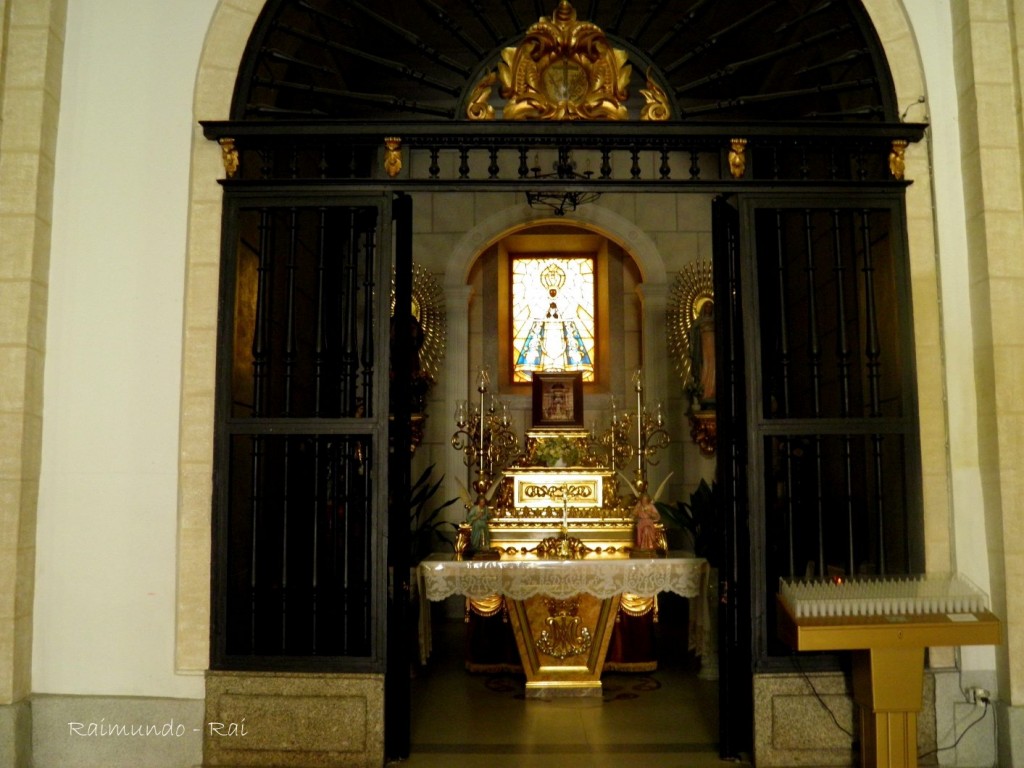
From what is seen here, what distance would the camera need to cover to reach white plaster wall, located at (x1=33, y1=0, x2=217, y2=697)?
4.56 m

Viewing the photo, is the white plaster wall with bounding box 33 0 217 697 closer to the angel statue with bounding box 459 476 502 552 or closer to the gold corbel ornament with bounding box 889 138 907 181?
the angel statue with bounding box 459 476 502 552

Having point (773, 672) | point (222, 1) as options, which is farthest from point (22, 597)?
point (773, 672)

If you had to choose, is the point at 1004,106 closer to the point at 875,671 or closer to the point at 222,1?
the point at 875,671

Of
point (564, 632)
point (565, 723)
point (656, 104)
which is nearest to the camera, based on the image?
point (656, 104)

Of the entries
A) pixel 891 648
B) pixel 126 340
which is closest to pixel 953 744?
pixel 891 648

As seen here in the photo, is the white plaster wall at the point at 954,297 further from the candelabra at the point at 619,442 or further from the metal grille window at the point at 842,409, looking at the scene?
the candelabra at the point at 619,442

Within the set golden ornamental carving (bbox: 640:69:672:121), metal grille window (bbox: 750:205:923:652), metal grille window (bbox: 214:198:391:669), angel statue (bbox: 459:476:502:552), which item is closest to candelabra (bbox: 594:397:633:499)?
metal grille window (bbox: 750:205:923:652)

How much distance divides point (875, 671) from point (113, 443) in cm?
392

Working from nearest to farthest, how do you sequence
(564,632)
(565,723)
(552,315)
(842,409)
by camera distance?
(842,409) < (565,723) < (564,632) < (552,315)

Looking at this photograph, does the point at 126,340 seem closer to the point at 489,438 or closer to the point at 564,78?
the point at 564,78

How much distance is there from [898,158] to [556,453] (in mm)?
3492

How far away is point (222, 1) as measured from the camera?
489 centimetres

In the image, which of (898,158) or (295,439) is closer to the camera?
(898,158)

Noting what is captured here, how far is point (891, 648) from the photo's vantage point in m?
4.03
